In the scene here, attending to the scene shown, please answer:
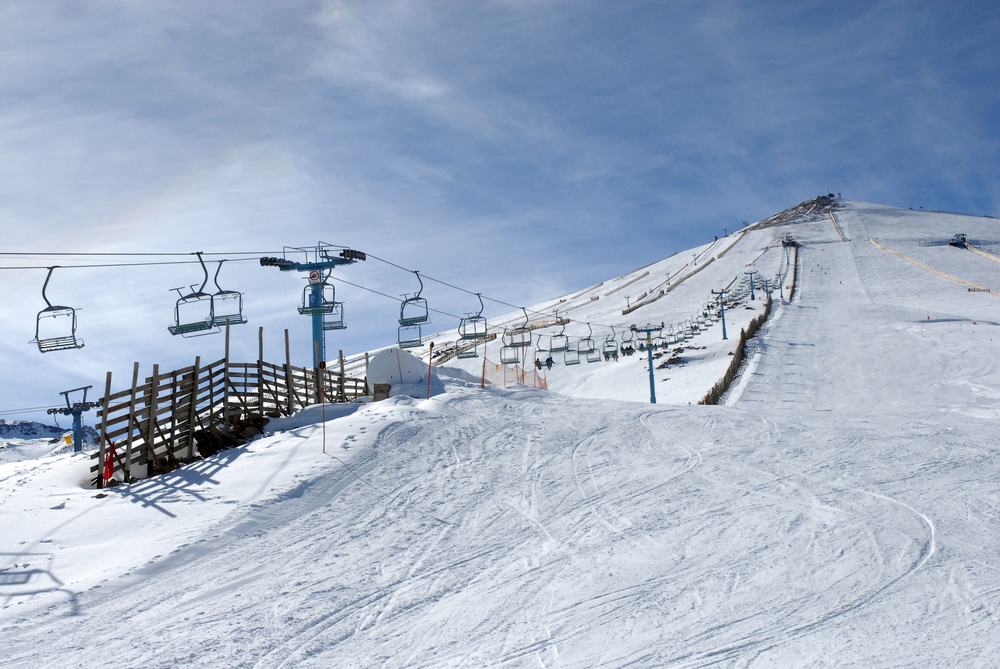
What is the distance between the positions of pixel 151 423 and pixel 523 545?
793cm

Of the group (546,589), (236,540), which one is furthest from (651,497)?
(236,540)

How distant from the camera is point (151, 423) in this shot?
12.2 m

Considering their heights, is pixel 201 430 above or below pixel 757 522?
above

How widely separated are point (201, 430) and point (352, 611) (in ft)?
27.2

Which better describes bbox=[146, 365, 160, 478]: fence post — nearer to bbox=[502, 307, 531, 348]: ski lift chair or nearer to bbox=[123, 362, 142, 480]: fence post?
bbox=[123, 362, 142, 480]: fence post

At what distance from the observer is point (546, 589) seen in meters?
7.08

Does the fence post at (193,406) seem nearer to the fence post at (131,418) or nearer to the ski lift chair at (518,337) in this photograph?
the fence post at (131,418)

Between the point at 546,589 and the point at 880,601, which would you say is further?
the point at 546,589

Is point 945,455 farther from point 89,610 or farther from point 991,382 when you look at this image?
point 991,382

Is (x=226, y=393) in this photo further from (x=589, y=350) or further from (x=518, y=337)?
(x=518, y=337)

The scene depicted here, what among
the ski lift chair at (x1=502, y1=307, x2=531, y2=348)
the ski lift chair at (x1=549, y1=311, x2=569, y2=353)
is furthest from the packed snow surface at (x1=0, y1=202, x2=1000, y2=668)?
the ski lift chair at (x1=549, y1=311, x2=569, y2=353)

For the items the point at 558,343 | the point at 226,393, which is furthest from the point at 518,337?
the point at 226,393

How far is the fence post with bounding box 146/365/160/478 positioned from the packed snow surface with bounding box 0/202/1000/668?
1.28 metres

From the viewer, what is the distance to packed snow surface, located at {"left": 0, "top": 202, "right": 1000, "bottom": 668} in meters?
5.92
